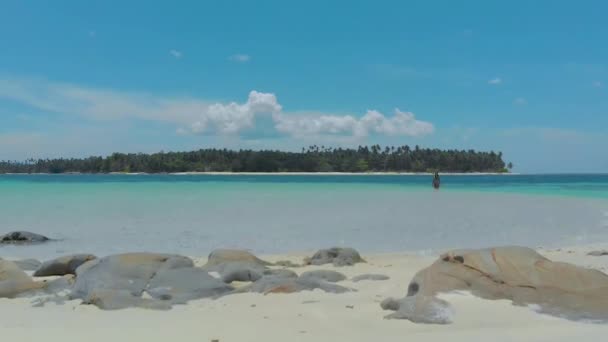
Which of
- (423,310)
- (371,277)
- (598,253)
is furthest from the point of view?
(598,253)

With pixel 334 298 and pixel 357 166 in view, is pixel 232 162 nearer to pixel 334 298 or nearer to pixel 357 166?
pixel 357 166

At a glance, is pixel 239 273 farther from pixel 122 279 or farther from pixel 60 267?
pixel 60 267

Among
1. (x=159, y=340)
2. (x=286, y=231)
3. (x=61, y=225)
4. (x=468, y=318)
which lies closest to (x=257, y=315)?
(x=159, y=340)

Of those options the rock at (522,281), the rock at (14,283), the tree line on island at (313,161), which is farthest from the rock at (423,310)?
the tree line on island at (313,161)

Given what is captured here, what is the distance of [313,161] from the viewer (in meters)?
178

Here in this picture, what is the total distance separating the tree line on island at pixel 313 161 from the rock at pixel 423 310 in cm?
16784

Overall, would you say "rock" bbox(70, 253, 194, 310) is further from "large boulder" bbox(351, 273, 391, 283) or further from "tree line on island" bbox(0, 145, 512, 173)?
"tree line on island" bbox(0, 145, 512, 173)

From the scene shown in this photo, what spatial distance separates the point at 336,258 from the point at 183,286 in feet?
14.5

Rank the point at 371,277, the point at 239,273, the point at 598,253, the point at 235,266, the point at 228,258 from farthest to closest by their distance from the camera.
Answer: the point at 598,253, the point at 228,258, the point at 371,277, the point at 235,266, the point at 239,273

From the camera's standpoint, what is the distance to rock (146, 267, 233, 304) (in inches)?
321

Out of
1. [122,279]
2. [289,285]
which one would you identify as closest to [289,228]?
[289,285]

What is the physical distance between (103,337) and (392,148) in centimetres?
17898

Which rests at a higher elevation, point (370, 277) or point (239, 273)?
point (239, 273)

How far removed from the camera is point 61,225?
21344 millimetres
